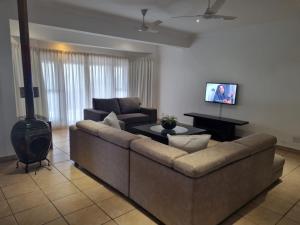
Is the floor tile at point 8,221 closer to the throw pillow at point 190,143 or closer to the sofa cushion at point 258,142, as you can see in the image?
the throw pillow at point 190,143

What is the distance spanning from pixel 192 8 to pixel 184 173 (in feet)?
9.73

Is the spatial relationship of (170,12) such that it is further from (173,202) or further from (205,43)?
(173,202)

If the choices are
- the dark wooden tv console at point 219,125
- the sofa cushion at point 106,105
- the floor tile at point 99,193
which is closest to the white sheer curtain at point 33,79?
the sofa cushion at point 106,105

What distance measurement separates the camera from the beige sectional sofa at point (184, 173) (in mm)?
1860

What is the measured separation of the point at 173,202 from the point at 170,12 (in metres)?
3.29

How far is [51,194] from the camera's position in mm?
2699

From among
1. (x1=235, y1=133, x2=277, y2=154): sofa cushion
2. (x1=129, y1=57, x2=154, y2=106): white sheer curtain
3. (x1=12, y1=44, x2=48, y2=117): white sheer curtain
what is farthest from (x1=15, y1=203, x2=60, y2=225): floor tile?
(x1=129, y1=57, x2=154, y2=106): white sheer curtain

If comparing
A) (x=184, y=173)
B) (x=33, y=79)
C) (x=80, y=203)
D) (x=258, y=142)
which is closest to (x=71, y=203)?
(x=80, y=203)

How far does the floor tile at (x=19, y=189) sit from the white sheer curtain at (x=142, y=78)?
4.85m

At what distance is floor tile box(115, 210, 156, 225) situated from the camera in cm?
221

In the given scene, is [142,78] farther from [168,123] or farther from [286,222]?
[286,222]

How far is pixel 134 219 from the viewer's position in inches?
88.9

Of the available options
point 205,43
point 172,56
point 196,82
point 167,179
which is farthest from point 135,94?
point 167,179

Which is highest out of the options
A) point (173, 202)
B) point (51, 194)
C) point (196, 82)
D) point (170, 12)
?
point (170, 12)
